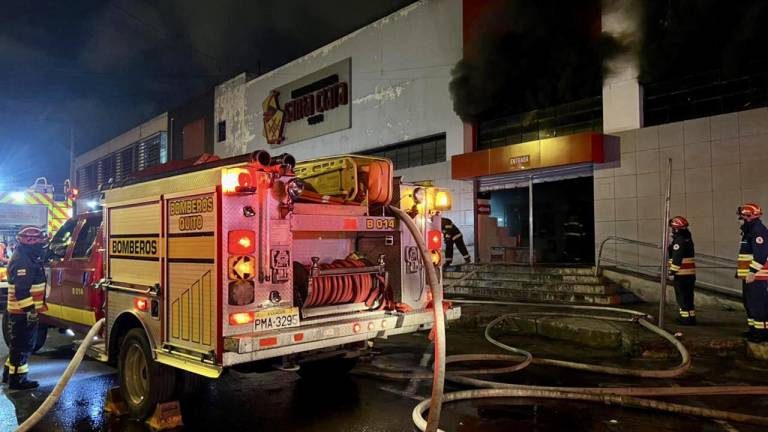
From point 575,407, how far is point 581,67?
9.16 m

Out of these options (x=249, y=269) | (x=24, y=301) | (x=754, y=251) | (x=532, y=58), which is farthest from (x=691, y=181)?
(x=24, y=301)

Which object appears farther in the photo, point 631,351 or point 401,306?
point 631,351

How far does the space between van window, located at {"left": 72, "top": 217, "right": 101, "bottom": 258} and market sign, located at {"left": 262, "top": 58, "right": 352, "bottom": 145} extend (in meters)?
12.8

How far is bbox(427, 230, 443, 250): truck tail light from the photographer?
5730 millimetres

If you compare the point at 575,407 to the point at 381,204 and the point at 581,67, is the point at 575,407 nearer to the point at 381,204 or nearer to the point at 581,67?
the point at 381,204

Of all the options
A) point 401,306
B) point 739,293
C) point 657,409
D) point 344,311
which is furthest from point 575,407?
point 739,293

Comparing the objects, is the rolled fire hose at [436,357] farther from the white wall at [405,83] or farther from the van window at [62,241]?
the white wall at [405,83]

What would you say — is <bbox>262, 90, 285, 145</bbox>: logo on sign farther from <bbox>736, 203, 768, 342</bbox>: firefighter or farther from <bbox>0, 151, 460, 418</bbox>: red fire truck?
<bbox>736, 203, 768, 342</bbox>: firefighter

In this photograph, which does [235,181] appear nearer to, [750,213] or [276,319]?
[276,319]

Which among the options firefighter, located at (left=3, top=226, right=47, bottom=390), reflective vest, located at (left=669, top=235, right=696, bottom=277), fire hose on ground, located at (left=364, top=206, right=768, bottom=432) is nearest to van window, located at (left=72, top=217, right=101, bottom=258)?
firefighter, located at (left=3, top=226, right=47, bottom=390)

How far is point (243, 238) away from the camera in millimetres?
4023

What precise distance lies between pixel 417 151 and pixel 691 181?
799cm

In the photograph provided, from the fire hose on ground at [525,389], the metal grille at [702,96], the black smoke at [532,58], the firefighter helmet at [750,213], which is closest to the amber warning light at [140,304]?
the fire hose on ground at [525,389]

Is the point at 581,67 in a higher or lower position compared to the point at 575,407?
higher
